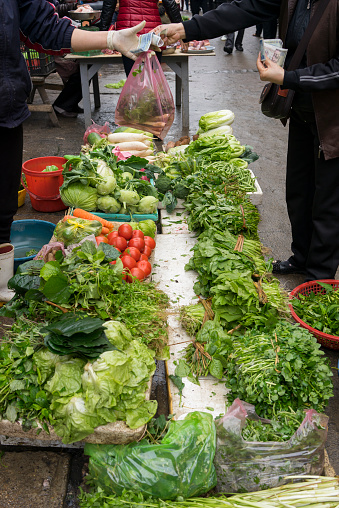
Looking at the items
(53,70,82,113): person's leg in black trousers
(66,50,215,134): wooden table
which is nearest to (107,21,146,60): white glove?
(66,50,215,134): wooden table

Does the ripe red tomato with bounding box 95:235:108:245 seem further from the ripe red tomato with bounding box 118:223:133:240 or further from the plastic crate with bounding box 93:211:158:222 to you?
the plastic crate with bounding box 93:211:158:222

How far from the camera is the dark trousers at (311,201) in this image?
303cm

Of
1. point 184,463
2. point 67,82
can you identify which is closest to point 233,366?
point 184,463

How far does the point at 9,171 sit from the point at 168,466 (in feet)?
6.95

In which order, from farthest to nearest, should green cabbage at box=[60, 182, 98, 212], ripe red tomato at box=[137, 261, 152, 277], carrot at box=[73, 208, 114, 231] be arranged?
green cabbage at box=[60, 182, 98, 212] < carrot at box=[73, 208, 114, 231] < ripe red tomato at box=[137, 261, 152, 277]

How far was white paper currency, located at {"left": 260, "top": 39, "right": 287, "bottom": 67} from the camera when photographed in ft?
9.13

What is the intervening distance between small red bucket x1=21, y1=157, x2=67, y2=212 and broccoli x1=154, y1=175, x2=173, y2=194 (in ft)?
2.99

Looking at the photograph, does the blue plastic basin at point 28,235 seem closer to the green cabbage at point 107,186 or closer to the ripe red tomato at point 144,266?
the green cabbage at point 107,186

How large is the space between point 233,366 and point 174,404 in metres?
0.34

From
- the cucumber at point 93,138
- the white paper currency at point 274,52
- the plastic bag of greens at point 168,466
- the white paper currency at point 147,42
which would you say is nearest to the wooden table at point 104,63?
the cucumber at point 93,138

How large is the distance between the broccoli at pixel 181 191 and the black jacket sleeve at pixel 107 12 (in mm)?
3500

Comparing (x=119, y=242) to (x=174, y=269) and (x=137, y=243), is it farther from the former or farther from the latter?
(x=174, y=269)

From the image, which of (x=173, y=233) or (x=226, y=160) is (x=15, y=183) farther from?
(x=226, y=160)

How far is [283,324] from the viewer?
2318 millimetres
